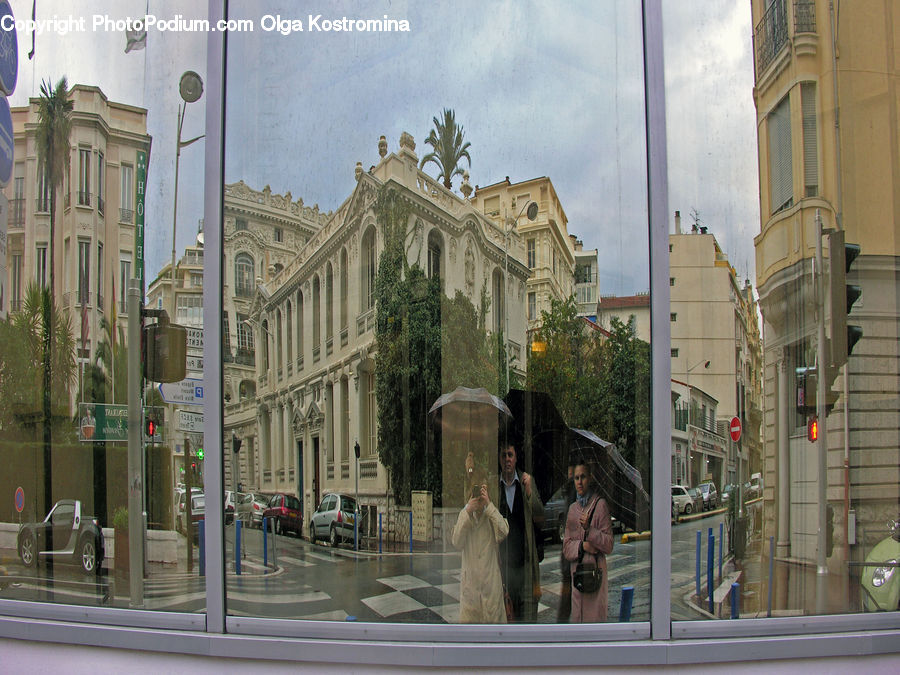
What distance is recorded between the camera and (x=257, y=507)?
3.58m

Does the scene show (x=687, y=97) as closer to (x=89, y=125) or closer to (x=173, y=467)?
(x=173, y=467)

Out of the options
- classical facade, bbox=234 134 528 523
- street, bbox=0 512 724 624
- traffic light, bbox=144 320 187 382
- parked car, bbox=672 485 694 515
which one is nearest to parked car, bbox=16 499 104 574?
street, bbox=0 512 724 624

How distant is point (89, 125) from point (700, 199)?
3940 millimetres

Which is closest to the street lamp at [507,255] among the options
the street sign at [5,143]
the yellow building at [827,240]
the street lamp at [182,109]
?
the yellow building at [827,240]

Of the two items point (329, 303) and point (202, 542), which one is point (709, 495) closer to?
point (329, 303)

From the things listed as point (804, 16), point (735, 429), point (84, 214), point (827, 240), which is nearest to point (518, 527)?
point (735, 429)

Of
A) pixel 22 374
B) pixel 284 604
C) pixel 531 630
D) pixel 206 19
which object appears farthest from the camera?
pixel 22 374

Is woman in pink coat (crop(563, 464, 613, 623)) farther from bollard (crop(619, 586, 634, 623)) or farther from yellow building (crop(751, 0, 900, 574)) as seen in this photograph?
yellow building (crop(751, 0, 900, 574))

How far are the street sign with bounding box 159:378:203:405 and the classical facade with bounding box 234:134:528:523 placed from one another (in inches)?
14.1

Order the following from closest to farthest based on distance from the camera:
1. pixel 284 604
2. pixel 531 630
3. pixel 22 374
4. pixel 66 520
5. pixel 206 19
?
pixel 531 630
pixel 284 604
pixel 206 19
pixel 66 520
pixel 22 374

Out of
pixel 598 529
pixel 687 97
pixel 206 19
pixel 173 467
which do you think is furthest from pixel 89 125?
pixel 598 529

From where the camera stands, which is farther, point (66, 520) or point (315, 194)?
point (66, 520)

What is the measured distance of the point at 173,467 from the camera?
376 centimetres

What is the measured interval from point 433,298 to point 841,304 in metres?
2.35
